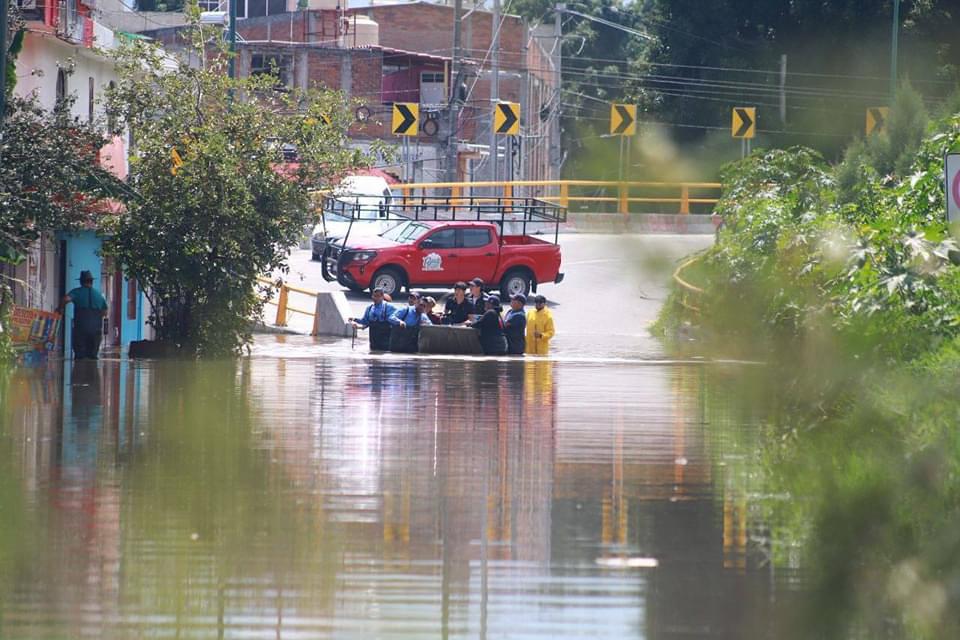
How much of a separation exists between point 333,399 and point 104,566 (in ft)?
30.8

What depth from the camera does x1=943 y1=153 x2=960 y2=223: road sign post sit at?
→ 408 inches

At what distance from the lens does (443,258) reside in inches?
1304

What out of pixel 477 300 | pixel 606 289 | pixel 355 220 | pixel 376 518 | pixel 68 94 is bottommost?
pixel 376 518

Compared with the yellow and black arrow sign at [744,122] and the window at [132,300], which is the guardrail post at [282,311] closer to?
the window at [132,300]

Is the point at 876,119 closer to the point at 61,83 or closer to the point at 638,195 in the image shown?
the point at 638,195

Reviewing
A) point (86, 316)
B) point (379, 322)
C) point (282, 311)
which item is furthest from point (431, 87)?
point (86, 316)

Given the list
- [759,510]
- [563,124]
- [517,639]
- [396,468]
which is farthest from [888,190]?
[563,124]

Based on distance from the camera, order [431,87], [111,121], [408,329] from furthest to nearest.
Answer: [431,87]
[408,329]
[111,121]

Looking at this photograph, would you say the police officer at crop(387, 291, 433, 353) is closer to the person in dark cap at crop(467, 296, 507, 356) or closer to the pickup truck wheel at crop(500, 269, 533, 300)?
the person in dark cap at crop(467, 296, 507, 356)

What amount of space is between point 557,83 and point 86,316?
19.9 m

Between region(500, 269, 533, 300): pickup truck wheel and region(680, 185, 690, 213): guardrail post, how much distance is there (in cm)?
3042

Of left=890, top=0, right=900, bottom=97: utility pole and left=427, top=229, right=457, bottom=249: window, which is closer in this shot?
left=890, top=0, right=900, bottom=97: utility pole

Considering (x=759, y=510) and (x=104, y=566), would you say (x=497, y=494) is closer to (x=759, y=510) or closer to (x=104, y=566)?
(x=759, y=510)

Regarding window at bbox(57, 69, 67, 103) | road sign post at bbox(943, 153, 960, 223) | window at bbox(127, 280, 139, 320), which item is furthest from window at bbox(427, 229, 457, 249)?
road sign post at bbox(943, 153, 960, 223)
